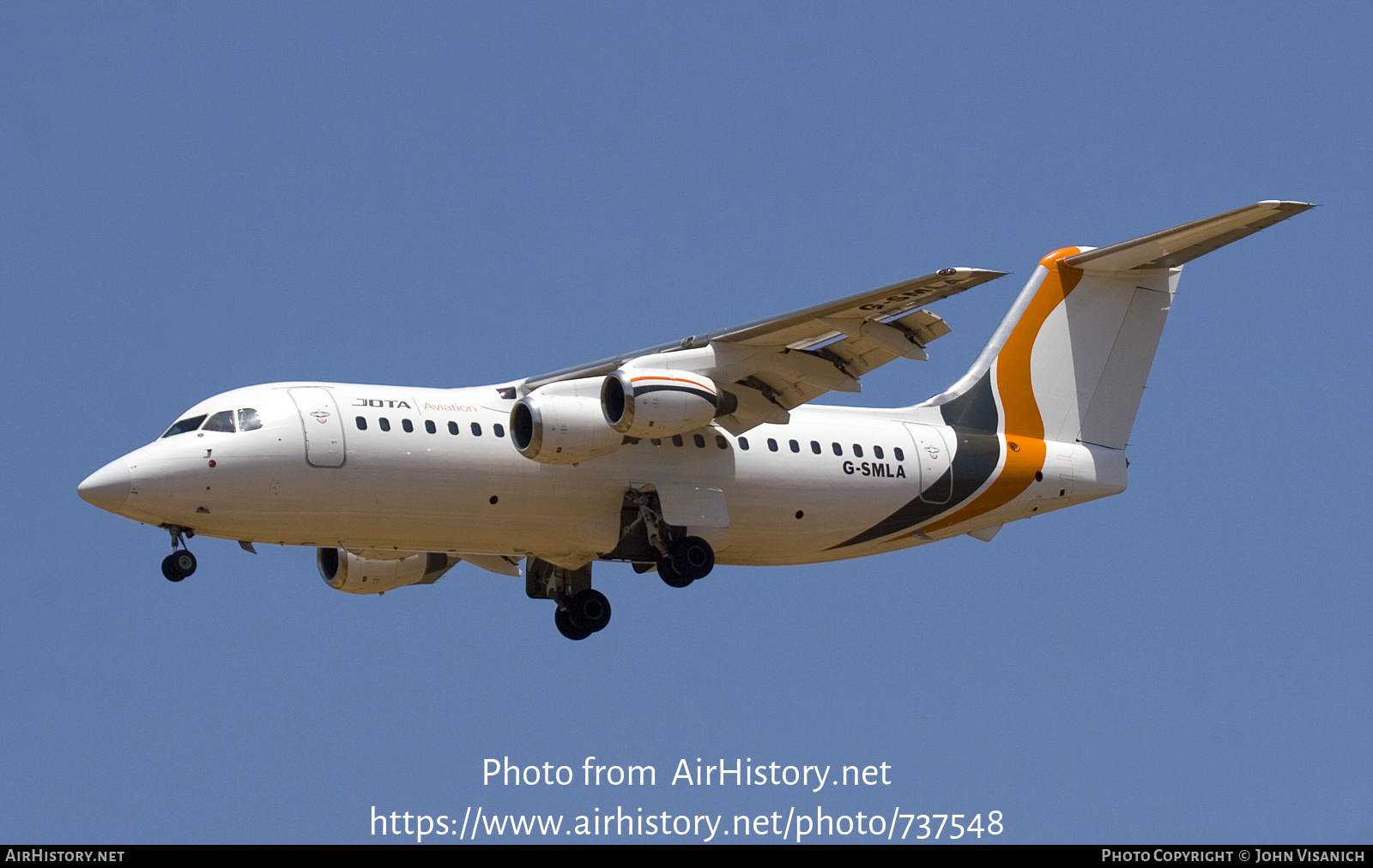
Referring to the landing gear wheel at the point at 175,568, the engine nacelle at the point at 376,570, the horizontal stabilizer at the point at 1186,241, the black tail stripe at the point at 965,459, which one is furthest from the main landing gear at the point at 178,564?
the horizontal stabilizer at the point at 1186,241

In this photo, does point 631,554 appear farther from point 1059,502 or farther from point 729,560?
point 1059,502

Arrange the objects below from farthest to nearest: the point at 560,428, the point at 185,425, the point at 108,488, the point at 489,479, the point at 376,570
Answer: the point at 376,570
the point at 489,479
the point at 560,428
the point at 185,425
the point at 108,488

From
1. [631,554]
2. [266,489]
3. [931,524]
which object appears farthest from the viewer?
[931,524]

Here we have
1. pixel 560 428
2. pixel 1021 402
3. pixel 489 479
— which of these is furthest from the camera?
pixel 1021 402

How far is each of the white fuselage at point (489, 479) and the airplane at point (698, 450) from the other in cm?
2

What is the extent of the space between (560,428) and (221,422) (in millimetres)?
2837

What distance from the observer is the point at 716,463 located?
63.7 ft

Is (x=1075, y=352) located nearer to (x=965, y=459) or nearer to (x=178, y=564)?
(x=965, y=459)

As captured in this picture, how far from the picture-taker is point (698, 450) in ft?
63.7

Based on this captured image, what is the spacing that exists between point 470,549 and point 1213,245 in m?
7.43

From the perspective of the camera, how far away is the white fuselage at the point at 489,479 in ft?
58.0

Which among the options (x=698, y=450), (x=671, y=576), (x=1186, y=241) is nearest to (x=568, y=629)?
(x=671, y=576)

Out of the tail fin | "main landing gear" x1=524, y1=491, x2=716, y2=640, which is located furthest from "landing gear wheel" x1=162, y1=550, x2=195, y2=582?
the tail fin

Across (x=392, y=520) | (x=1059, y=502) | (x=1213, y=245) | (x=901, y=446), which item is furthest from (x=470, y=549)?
(x=1213, y=245)
